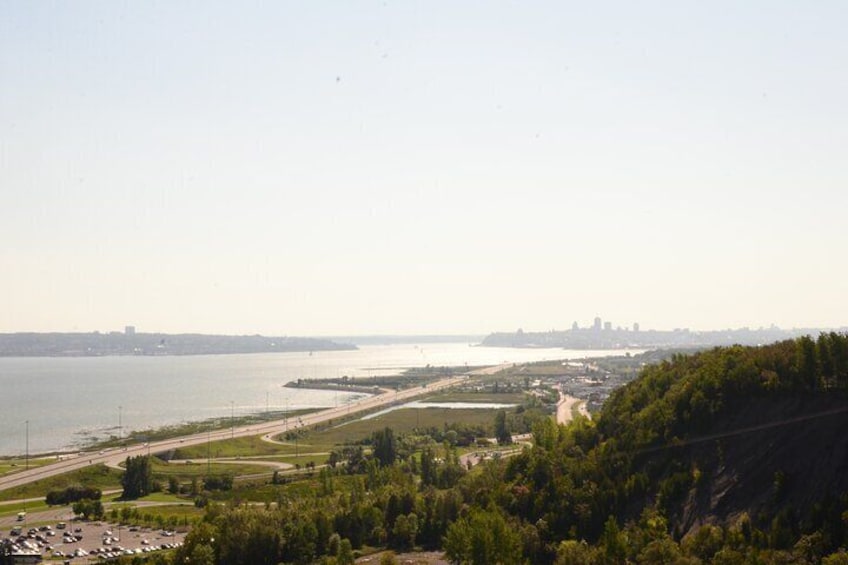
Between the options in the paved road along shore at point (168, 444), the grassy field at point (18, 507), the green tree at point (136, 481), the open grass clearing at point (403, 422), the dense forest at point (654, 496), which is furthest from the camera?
the open grass clearing at point (403, 422)

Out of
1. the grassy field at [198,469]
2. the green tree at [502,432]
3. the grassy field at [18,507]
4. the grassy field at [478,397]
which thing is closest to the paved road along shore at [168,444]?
the grassy field at [198,469]

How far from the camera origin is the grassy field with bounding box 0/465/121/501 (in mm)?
77312

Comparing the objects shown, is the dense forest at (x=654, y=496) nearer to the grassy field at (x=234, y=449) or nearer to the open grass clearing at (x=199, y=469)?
the open grass clearing at (x=199, y=469)

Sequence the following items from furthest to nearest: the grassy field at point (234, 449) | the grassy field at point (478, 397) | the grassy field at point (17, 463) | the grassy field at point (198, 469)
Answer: the grassy field at point (478, 397) < the grassy field at point (234, 449) < the grassy field at point (17, 463) < the grassy field at point (198, 469)

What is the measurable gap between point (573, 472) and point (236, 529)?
2301 centimetres

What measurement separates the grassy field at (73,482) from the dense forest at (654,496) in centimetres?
2668

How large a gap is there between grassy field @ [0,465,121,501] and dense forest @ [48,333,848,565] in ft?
87.5

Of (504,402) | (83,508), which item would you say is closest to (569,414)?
(504,402)

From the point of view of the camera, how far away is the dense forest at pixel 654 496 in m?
45.9

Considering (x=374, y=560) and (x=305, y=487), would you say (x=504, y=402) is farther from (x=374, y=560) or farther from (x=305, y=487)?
(x=374, y=560)

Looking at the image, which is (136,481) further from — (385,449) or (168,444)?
(168,444)

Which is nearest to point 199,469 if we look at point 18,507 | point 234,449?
point 234,449

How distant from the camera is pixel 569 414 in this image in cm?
12606

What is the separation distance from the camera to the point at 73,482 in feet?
266
